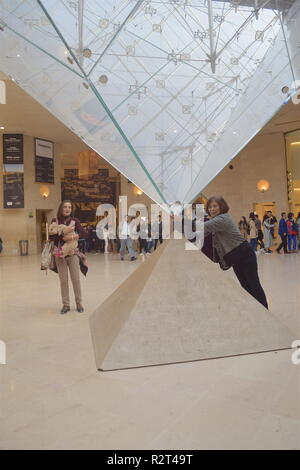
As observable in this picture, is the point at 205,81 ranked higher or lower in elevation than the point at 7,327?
higher

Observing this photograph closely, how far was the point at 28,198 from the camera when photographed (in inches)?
721

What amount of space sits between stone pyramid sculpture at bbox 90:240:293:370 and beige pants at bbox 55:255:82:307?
1455mm

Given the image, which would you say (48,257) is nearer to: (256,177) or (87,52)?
(87,52)

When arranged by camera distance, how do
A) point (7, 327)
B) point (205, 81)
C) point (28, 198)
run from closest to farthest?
point (205, 81), point (7, 327), point (28, 198)

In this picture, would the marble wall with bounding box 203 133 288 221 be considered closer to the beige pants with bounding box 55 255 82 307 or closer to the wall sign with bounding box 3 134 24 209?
the wall sign with bounding box 3 134 24 209

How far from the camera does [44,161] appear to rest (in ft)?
62.1

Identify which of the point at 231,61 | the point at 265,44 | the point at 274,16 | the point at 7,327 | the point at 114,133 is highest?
the point at 274,16

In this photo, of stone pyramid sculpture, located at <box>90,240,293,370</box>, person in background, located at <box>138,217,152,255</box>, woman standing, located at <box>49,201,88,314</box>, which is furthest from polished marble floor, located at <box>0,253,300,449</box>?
person in background, located at <box>138,217,152,255</box>

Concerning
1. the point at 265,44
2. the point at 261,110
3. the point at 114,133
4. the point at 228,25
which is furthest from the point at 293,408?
the point at 265,44

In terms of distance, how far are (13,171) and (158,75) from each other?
1622 cm
